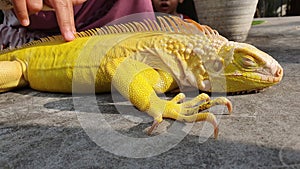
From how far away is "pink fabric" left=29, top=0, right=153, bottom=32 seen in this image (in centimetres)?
321

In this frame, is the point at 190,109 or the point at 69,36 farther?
the point at 69,36

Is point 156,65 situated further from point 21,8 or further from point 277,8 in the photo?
point 277,8

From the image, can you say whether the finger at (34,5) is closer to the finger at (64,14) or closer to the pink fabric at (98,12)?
the finger at (64,14)

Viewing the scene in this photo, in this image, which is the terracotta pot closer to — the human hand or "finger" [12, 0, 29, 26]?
the human hand

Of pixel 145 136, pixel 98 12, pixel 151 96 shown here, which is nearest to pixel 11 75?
pixel 98 12

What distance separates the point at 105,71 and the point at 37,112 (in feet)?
1.66

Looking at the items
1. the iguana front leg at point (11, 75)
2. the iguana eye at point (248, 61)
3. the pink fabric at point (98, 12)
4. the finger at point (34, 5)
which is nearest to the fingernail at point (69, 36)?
the finger at point (34, 5)

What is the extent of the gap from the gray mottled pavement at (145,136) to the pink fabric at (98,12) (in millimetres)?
1174

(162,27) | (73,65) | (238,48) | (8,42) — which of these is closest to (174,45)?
(162,27)

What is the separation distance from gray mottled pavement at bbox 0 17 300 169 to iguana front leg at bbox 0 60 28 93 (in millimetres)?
325

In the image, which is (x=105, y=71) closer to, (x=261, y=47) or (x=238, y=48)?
(x=238, y=48)

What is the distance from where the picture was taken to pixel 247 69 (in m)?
2.04

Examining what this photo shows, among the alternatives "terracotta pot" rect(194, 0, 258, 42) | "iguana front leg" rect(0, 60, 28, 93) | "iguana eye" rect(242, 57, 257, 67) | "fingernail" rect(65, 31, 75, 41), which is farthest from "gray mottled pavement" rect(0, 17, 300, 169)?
"terracotta pot" rect(194, 0, 258, 42)

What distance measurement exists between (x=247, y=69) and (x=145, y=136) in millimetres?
850
